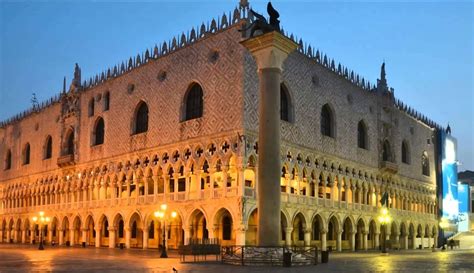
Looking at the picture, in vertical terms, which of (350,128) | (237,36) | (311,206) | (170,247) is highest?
(237,36)

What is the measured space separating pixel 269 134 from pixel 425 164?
3375cm

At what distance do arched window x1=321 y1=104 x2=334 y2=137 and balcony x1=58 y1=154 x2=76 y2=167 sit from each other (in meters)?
16.8

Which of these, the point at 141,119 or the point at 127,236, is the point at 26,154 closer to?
the point at 141,119

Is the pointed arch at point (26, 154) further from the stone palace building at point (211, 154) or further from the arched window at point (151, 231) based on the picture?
the arched window at point (151, 231)

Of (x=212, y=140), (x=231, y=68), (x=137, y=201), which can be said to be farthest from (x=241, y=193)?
(x=137, y=201)

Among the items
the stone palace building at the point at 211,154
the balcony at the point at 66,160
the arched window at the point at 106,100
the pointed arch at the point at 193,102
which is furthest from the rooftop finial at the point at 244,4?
the balcony at the point at 66,160

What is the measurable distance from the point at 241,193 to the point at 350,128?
40.6 ft

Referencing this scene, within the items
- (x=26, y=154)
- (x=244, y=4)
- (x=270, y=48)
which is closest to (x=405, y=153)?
(x=244, y=4)

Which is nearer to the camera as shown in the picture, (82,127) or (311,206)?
(311,206)

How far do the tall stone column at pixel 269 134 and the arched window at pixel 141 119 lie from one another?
1571 cm

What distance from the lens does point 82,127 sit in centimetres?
3712

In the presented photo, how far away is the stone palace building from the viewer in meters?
26.7

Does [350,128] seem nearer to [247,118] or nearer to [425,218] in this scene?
[247,118]

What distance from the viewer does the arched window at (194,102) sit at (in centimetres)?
2861
